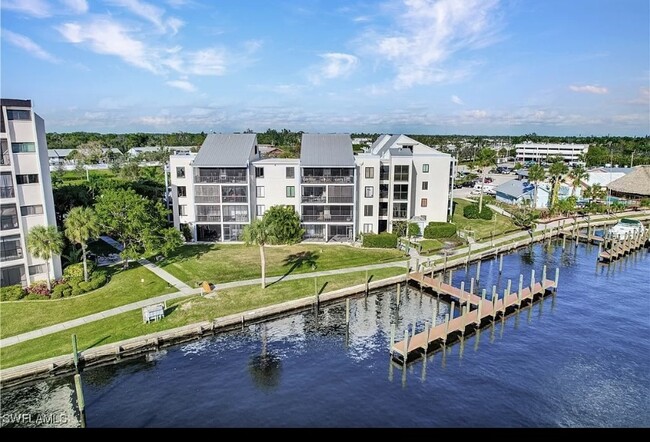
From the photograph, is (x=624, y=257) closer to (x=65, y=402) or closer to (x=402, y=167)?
(x=402, y=167)

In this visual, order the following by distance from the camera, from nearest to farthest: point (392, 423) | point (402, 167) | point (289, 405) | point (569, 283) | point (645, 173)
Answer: point (392, 423) → point (289, 405) → point (569, 283) → point (402, 167) → point (645, 173)

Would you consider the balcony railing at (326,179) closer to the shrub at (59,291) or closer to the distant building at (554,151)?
the shrub at (59,291)

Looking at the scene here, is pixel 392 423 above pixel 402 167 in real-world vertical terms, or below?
below

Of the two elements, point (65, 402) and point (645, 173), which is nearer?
point (65, 402)

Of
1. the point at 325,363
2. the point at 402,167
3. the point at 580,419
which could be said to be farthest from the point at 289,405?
the point at 402,167

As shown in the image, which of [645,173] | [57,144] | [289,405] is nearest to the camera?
[289,405]

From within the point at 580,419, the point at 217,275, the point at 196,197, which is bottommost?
the point at 580,419

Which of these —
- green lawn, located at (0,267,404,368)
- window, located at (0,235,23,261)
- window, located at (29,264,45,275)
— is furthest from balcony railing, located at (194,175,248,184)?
window, located at (0,235,23,261)
